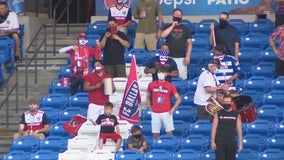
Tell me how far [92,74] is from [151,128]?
5.54 feet

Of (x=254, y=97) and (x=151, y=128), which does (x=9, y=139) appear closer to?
(x=151, y=128)

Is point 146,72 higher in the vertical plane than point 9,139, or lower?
higher

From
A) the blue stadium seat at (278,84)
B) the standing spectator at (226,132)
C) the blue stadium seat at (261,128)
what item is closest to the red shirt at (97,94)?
the blue stadium seat at (261,128)

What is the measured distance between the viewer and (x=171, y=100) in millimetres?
22797

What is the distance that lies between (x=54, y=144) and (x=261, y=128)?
151 inches

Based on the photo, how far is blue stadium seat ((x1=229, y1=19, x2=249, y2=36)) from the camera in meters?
25.4

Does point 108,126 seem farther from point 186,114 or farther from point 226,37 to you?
point 226,37

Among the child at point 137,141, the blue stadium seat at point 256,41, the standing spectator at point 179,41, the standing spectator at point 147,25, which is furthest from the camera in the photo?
the standing spectator at point 147,25

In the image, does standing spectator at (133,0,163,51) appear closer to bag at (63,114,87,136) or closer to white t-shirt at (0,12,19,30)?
white t-shirt at (0,12,19,30)

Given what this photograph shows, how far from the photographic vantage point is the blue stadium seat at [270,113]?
2194 centimetres

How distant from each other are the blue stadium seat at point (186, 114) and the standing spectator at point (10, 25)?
481 centimetres

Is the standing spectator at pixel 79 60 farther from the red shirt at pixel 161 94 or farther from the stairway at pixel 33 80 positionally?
the red shirt at pixel 161 94

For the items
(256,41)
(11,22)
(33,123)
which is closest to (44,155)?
(33,123)

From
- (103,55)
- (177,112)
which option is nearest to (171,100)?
(177,112)
